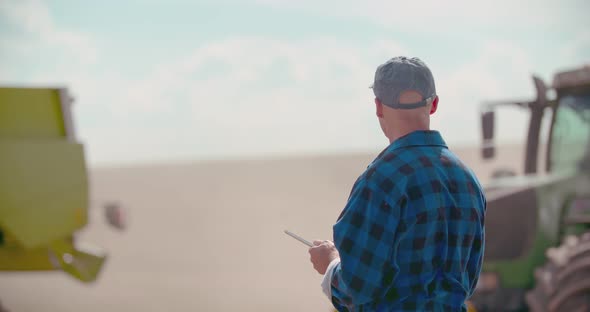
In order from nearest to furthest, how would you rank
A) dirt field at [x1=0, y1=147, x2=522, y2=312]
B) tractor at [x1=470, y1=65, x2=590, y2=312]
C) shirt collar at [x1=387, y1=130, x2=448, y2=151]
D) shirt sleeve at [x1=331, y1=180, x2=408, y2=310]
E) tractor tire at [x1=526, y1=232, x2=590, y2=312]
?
shirt sleeve at [x1=331, y1=180, x2=408, y2=310]
shirt collar at [x1=387, y1=130, x2=448, y2=151]
tractor tire at [x1=526, y1=232, x2=590, y2=312]
tractor at [x1=470, y1=65, x2=590, y2=312]
dirt field at [x1=0, y1=147, x2=522, y2=312]

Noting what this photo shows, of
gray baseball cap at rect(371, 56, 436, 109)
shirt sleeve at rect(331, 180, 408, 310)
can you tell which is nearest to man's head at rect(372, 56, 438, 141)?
gray baseball cap at rect(371, 56, 436, 109)

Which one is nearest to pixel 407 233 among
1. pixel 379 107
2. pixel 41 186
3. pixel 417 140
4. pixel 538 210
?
pixel 417 140

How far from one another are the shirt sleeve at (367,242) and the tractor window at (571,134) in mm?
4955

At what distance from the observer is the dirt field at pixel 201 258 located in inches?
414

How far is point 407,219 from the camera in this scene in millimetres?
1619

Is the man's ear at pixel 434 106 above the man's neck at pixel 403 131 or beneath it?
above

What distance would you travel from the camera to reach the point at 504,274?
231 inches

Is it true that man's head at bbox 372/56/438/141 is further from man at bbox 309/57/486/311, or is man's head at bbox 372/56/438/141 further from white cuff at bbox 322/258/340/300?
white cuff at bbox 322/258/340/300

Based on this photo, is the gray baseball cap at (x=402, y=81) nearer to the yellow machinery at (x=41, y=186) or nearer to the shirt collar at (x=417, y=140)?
the shirt collar at (x=417, y=140)

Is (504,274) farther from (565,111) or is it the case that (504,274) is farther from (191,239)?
(191,239)

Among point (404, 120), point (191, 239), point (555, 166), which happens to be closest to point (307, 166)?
point (191, 239)

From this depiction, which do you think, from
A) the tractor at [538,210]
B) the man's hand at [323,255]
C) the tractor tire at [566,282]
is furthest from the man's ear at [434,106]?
the tractor at [538,210]

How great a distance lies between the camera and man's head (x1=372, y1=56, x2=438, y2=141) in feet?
5.51

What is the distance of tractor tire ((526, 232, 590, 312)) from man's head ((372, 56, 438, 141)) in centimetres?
375
